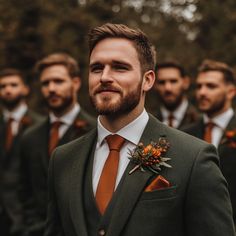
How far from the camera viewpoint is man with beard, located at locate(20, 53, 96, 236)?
7168 mm

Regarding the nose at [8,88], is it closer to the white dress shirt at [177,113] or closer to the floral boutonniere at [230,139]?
the white dress shirt at [177,113]

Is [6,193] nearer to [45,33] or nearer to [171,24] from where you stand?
[45,33]

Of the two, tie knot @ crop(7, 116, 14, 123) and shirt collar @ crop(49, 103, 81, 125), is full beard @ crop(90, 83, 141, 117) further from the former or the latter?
tie knot @ crop(7, 116, 14, 123)

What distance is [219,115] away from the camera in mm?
7613

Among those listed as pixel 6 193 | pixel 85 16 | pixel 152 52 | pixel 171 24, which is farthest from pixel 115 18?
pixel 152 52

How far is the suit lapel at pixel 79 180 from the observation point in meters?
3.73

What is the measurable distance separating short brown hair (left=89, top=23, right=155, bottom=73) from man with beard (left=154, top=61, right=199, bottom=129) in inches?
198

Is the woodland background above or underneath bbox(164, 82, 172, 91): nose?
above

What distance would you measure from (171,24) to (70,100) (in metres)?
8.20

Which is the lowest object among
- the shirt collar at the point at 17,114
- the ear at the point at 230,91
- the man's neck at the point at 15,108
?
the shirt collar at the point at 17,114

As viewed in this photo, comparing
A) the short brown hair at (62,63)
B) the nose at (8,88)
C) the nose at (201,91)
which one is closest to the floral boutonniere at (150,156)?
the short brown hair at (62,63)

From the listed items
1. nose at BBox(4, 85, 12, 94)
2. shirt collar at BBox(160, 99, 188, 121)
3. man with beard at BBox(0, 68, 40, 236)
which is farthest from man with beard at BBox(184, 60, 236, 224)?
nose at BBox(4, 85, 12, 94)

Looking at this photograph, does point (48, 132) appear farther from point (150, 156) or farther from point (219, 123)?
point (150, 156)

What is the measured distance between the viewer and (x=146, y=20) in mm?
14891
